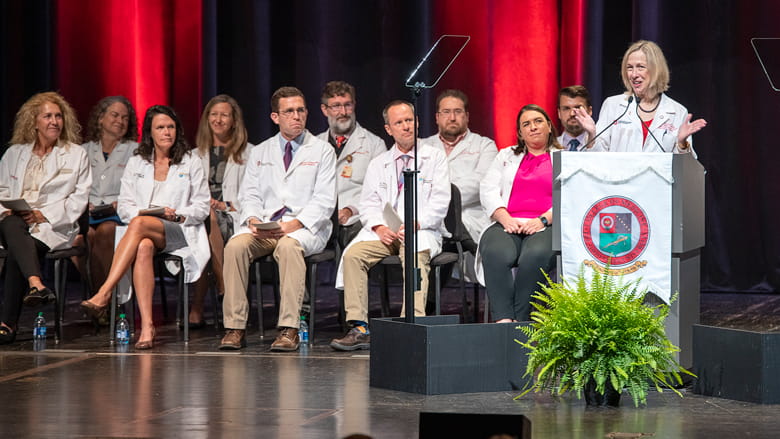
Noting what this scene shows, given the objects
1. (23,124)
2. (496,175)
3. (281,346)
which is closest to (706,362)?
(496,175)

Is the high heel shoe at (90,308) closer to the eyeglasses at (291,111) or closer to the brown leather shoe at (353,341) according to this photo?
the brown leather shoe at (353,341)

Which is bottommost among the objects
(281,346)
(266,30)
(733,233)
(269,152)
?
(281,346)

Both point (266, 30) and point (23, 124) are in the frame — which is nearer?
point (23, 124)

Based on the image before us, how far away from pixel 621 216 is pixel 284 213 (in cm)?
214

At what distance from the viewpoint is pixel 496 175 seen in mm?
5465

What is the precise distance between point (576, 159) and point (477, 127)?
3476 mm

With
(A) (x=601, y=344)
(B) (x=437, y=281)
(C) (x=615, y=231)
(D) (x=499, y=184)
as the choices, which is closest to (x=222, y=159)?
(B) (x=437, y=281)

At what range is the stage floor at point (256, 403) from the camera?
348cm

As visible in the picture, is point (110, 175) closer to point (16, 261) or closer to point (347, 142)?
point (16, 261)

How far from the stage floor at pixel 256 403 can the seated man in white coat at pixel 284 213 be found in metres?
0.23

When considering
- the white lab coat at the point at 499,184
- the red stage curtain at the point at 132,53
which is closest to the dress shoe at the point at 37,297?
the white lab coat at the point at 499,184

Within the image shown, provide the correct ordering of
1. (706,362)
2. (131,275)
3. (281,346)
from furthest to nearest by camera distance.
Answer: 1. (131,275)
2. (281,346)
3. (706,362)

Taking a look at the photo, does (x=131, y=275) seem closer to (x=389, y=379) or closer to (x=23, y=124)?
(x=23, y=124)

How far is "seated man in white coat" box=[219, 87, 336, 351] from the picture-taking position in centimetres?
545
